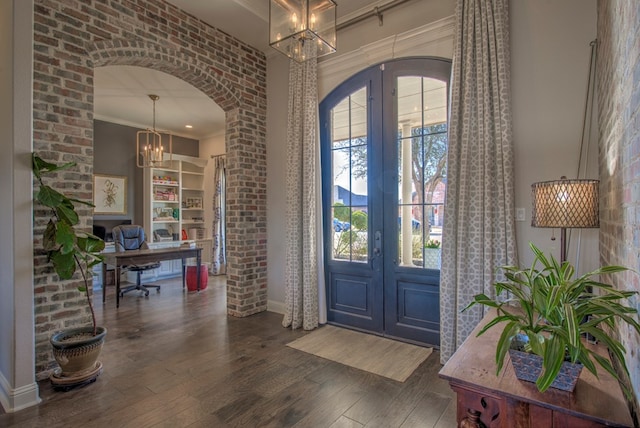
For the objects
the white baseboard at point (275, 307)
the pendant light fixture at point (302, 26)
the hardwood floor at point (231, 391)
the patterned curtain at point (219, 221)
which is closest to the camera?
the hardwood floor at point (231, 391)

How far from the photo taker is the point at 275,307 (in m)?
4.42

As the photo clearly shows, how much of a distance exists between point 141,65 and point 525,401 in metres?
4.03

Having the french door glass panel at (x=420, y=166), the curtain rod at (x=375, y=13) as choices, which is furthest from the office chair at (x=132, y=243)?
the curtain rod at (x=375, y=13)

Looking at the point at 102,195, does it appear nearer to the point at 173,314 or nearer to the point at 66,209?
the point at 173,314

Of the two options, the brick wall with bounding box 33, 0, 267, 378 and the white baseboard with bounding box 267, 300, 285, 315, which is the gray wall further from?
the white baseboard with bounding box 267, 300, 285, 315

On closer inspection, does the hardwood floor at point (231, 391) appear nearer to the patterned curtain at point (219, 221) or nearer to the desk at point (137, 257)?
the desk at point (137, 257)

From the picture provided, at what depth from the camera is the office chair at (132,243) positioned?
5359 mm

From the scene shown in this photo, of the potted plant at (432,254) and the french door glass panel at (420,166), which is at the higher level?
the french door glass panel at (420,166)

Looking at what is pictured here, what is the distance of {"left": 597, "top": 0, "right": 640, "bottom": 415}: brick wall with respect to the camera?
1.09 metres

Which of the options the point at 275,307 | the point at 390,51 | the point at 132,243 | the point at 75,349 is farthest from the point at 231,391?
the point at 132,243

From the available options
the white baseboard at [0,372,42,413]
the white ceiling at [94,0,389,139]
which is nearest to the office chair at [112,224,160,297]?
the white ceiling at [94,0,389,139]

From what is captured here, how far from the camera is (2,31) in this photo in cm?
245

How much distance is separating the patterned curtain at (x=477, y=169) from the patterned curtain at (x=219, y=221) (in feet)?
18.6

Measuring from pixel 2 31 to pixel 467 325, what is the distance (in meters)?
4.29
